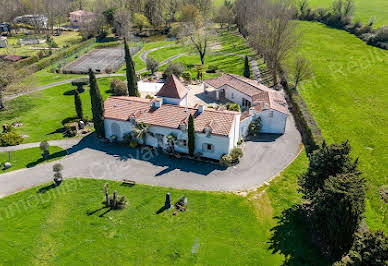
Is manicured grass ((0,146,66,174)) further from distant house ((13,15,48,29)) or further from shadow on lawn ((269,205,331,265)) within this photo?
distant house ((13,15,48,29))

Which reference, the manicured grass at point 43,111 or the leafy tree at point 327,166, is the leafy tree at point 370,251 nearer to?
the leafy tree at point 327,166

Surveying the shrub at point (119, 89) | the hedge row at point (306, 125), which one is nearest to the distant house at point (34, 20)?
the shrub at point (119, 89)

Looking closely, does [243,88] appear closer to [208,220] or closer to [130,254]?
[208,220]

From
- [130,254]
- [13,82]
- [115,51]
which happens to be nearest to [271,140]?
[130,254]

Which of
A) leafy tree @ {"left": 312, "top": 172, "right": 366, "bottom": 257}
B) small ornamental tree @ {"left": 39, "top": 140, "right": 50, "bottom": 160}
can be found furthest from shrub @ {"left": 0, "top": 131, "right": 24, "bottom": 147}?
leafy tree @ {"left": 312, "top": 172, "right": 366, "bottom": 257}

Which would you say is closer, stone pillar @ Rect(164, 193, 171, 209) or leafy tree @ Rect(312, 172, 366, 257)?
leafy tree @ Rect(312, 172, 366, 257)

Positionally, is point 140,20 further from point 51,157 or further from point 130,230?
point 130,230

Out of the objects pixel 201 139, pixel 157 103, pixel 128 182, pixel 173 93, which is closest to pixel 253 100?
pixel 173 93
